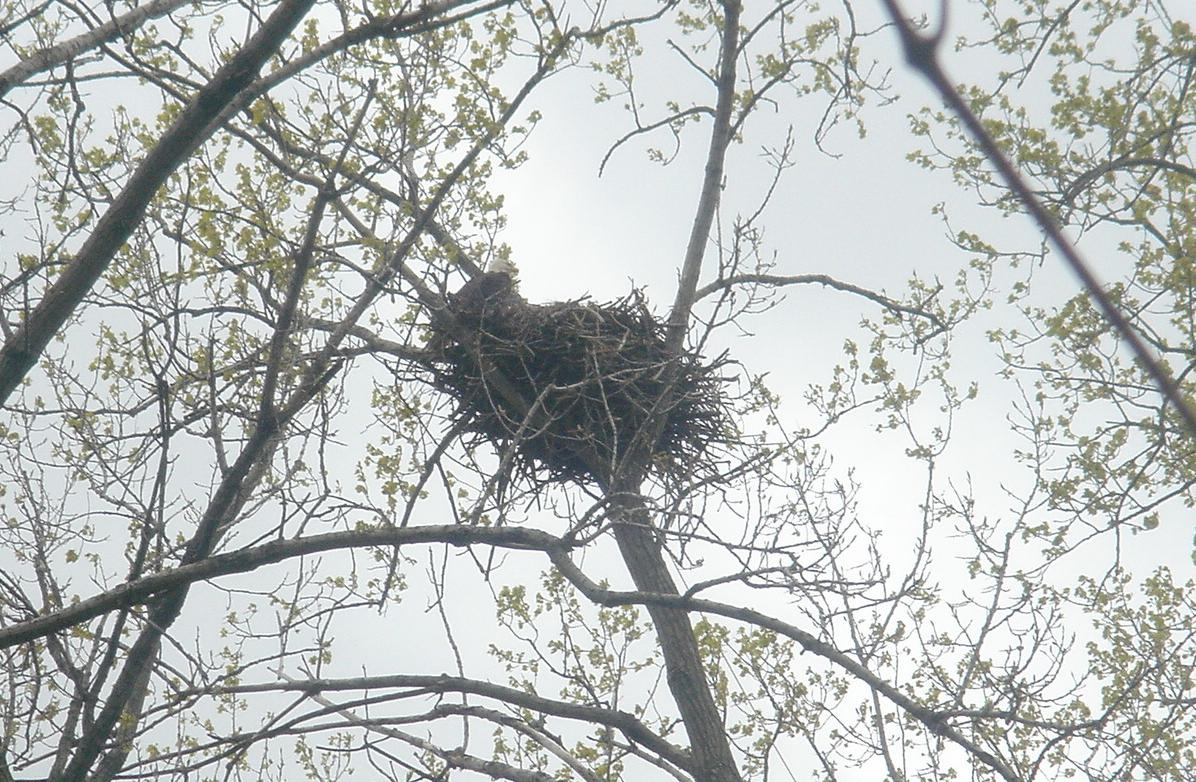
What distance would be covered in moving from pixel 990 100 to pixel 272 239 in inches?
153

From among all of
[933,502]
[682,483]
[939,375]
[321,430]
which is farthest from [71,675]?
[939,375]

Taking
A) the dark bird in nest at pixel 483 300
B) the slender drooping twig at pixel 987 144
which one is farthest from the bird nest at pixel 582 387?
the slender drooping twig at pixel 987 144

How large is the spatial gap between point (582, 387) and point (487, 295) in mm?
829

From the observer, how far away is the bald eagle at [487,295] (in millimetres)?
5961

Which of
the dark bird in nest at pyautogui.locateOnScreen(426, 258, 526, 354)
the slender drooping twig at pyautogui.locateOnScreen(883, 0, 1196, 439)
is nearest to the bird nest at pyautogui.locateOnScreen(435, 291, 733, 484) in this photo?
the dark bird in nest at pyautogui.locateOnScreen(426, 258, 526, 354)

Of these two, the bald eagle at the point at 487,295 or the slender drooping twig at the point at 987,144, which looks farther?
the bald eagle at the point at 487,295

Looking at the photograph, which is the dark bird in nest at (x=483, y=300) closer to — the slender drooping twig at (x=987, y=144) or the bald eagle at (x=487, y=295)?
the bald eagle at (x=487, y=295)

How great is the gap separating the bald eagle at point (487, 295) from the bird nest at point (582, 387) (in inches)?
0.6

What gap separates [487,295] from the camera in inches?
240

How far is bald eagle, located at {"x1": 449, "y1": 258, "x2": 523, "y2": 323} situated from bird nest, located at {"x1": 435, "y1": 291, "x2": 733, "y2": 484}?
0.6 inches

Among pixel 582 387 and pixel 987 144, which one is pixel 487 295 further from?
pixel 987 144

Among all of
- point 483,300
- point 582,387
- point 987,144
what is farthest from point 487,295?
point 987,144

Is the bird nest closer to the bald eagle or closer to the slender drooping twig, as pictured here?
the bald eagle

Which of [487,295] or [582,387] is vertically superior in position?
[487,295]
